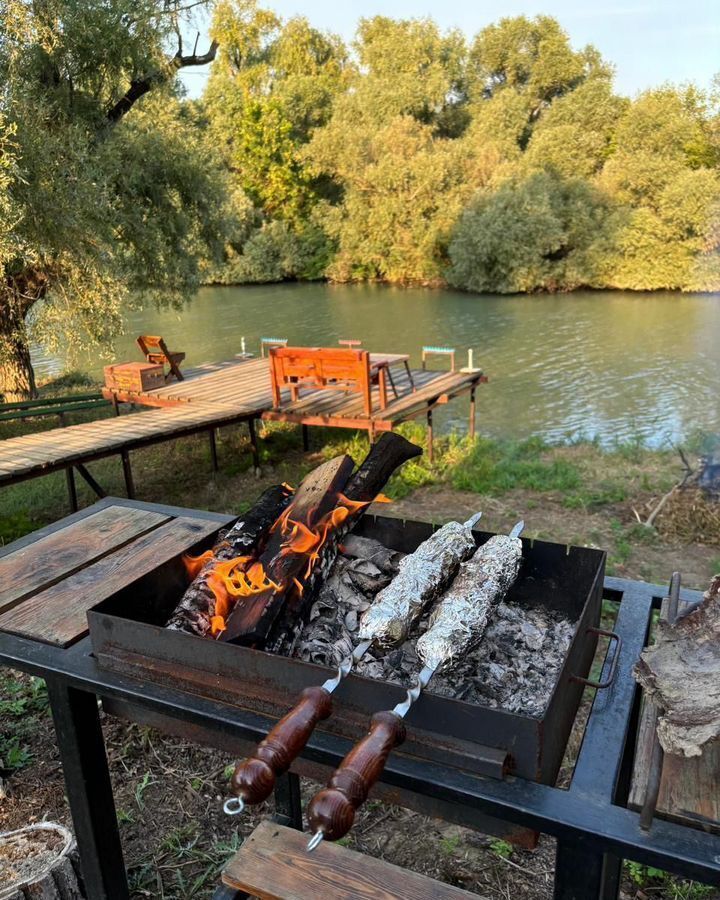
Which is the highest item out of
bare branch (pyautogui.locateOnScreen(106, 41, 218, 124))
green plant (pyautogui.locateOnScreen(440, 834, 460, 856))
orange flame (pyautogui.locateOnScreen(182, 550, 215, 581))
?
bare branch (pyautogui.locateOnScreen(106, 41, 218, 124))

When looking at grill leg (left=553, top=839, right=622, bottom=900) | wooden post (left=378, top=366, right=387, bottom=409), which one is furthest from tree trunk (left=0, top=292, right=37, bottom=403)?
grill leg (left=553, top=839, right=622, bottom=900)

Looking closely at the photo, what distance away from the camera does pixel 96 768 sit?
2.17 metres

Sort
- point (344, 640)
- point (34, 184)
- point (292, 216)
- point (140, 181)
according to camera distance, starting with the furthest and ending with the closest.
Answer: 1. point (292, 216)
2. point (140, 181)
3. point (34, 184)
4. point (344, 640)

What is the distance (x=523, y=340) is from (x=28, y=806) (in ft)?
56.8

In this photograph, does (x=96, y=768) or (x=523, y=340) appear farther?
(x=523, y=340)

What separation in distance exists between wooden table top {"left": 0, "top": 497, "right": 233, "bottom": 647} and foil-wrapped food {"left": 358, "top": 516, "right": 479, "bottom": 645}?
78 centimetres

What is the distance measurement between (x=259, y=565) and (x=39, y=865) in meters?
1.25

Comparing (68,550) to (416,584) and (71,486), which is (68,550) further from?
(71,486)

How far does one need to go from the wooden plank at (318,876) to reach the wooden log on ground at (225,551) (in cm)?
62

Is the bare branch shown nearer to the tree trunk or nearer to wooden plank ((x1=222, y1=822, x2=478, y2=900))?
the tree trunk

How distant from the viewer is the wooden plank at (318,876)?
5.62ft

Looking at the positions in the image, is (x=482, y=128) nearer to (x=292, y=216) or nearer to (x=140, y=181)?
(x=292, y=216)

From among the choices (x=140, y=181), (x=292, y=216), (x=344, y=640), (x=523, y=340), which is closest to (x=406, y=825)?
(x=344, y=640)

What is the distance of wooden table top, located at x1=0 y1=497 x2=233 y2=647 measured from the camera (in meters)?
2.21
